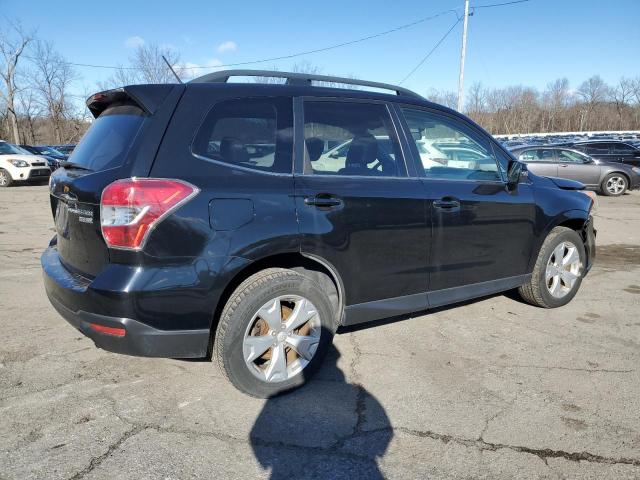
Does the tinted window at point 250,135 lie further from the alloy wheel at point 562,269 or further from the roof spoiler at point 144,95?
the alloy wheel at point 562,269

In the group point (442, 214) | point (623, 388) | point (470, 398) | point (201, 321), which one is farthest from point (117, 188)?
point (623, 388)

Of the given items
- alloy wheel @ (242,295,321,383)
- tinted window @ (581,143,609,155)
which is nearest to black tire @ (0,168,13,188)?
alloy wheel @ (242,295,321,383)

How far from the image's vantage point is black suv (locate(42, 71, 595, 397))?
2.51 m

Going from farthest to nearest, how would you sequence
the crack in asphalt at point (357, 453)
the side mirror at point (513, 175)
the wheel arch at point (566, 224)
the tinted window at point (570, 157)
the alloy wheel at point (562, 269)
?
the tinted window at point (570, 157) < the alloy wheel at point (562, 269) < the wheel arch at point (566, 224) < the side mirror at point (513, 175) < the crack in asphalt at point (357, 453)

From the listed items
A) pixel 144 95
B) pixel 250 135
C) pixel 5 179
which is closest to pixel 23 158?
pixel 5 179

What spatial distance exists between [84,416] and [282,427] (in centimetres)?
112

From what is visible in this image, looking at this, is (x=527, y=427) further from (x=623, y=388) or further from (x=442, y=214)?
(x=442, y=214)

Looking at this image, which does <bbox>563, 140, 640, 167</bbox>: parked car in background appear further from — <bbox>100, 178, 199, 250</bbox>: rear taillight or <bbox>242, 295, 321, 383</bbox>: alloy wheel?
<bbox>100, 178, 199, 250</bbox>: rear taillight

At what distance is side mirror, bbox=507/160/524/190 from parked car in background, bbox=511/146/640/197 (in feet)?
40.5

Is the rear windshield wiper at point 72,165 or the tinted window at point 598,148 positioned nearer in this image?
the rear windshield wiper at point 72,165

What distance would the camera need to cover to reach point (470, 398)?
2.99m

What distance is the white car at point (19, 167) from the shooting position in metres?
16.7

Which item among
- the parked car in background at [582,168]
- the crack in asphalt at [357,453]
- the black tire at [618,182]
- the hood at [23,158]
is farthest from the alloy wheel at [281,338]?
the hood at [23,158]

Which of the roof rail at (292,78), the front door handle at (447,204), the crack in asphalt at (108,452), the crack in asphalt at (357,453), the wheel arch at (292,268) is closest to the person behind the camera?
the crack in asphalt at (108,452)
